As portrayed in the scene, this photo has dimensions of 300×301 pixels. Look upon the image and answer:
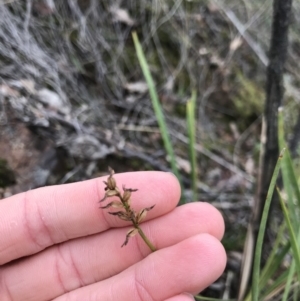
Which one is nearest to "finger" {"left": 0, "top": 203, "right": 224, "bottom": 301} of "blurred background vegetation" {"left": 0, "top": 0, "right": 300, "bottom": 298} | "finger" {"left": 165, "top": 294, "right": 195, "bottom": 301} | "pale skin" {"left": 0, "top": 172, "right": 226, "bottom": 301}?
"pale skin" {"left": 0, "top": 172, "right": 226, "bottom": 301}

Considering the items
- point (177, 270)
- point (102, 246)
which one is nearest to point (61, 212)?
point (102, 246)

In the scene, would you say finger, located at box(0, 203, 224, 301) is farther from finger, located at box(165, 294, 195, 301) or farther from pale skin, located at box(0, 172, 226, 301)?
finger, located at box(165, 294, 195, 301)

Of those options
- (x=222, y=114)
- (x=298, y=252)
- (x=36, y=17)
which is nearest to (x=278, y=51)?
(x=298, y=252)

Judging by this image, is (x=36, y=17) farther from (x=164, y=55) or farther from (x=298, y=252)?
(x=298, y=252)

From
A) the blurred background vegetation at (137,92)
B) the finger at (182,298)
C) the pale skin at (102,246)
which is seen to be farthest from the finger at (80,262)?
the blurred background vegetation at (137,92)

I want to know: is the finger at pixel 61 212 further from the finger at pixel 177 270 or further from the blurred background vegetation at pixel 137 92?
the blurred background vegetation at pixel 137 92

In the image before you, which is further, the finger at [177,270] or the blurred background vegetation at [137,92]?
the blurred background vegetation at [137,92]
